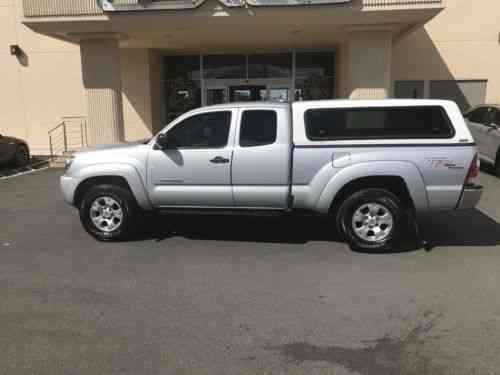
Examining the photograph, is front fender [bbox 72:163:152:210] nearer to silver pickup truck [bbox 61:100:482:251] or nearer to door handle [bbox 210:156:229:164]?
silver pickup truck [bbox 61:100:482:251]

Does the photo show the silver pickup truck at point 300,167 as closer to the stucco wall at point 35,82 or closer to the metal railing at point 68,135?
the metal railing at point 68,135

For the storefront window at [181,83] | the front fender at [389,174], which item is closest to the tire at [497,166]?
the front fender at [389,174]

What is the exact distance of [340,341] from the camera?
3873mm

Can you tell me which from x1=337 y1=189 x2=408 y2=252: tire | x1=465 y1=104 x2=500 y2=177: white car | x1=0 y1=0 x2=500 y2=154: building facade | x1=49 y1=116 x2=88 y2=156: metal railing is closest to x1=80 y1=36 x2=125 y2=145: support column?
x1=0 y1=0 x2=500 y2=154: building facade

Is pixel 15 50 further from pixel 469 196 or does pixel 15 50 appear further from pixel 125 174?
pixel 469 196

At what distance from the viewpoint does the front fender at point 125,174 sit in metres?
6.54

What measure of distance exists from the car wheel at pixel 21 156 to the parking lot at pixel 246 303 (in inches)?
320

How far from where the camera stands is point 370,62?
12.2 meters

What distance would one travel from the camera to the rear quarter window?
5961 millimetres

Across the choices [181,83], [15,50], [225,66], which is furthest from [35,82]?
[225,66]

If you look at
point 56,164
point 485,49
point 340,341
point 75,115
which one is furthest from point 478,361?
point 75,115

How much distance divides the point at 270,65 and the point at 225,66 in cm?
172

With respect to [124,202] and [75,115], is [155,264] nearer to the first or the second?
[124,202]

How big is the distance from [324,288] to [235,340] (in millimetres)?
1466
